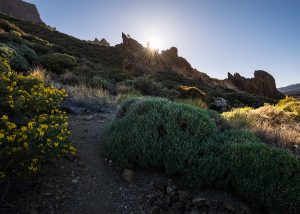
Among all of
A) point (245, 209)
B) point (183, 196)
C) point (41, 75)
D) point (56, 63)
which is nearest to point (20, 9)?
point (56, 63)

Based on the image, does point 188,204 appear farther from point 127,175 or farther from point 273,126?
point 273,126

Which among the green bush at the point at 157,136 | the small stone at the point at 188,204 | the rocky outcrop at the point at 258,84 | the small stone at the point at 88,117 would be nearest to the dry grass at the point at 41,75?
the small stone at the point at 88,117

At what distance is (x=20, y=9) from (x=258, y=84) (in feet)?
358

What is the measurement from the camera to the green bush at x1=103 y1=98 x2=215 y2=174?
5.07m

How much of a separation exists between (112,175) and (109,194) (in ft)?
1.57

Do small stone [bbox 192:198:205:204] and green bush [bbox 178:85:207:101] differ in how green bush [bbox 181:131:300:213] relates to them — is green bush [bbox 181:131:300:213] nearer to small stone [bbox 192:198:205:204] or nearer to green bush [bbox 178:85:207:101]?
small stone [bbox 192:198:205:204]

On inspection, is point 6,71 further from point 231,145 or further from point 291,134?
point 291,134

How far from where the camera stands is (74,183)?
4711 millimetres

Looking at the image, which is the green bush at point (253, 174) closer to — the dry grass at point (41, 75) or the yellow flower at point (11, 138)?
the yellow flower at point (11, 138)

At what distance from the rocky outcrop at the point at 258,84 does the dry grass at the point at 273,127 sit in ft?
167

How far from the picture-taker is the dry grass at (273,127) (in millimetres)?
6582

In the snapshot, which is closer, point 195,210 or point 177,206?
point 195,210

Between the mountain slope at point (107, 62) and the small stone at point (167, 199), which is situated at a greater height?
the mountain slope at point (107, 62)

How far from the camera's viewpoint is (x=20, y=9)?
12350 cm
